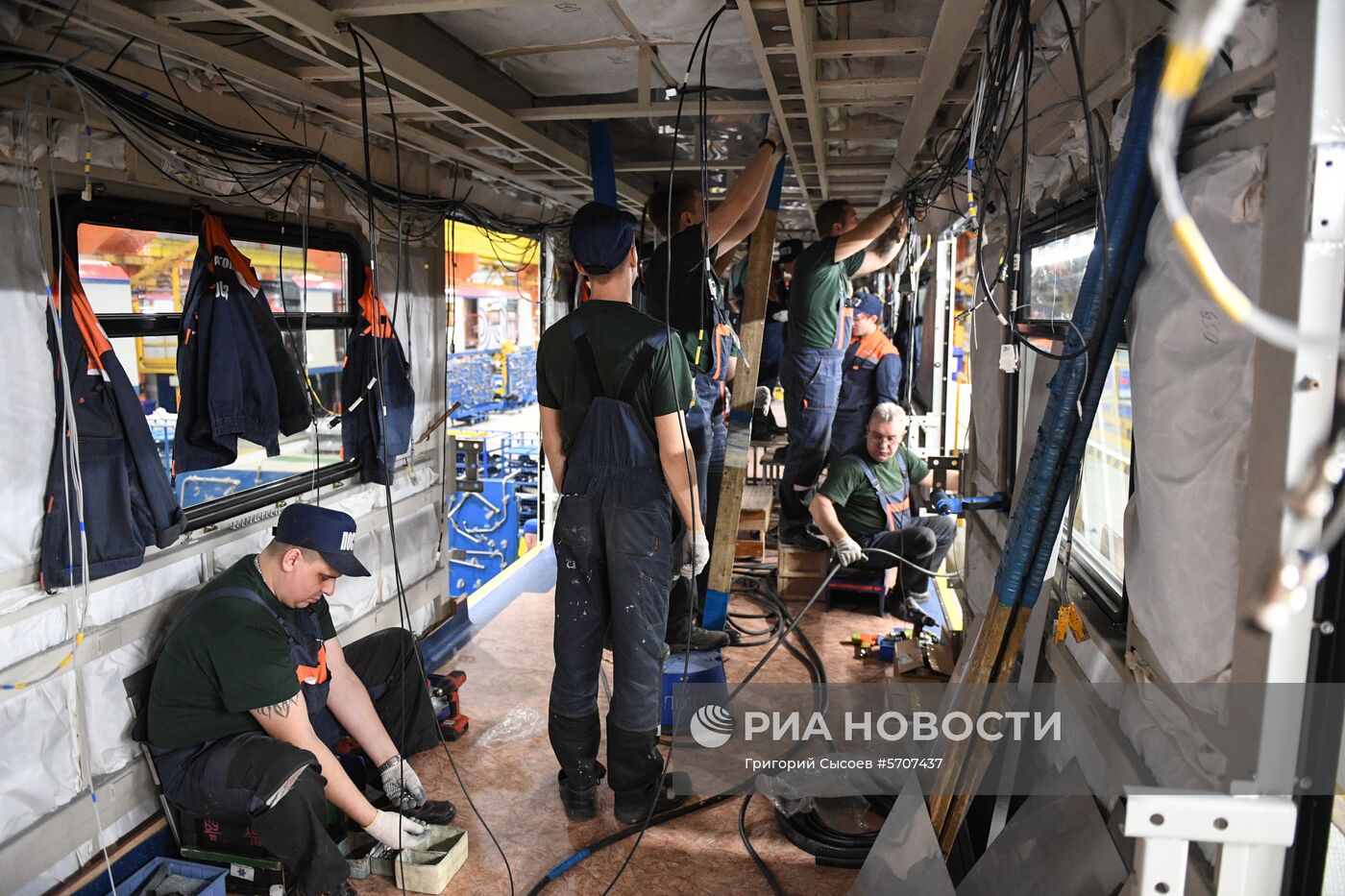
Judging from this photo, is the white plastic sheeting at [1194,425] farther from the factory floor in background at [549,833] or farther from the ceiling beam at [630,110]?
the ceiling beam at [630,110]

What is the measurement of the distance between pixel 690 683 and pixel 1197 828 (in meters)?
2.48

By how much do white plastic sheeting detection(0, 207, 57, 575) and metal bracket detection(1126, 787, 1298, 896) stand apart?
2831 millimetres

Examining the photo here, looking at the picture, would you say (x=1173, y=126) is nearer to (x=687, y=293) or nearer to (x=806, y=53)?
(x=806, y=53)

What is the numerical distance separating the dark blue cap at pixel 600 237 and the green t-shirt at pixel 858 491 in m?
2.37

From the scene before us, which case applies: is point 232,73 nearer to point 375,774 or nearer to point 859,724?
point 375,774

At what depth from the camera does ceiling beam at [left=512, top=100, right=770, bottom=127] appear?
3.38 m

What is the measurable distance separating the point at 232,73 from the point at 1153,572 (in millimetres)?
2992

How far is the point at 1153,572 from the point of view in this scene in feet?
5.49

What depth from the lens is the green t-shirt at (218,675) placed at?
2686mm

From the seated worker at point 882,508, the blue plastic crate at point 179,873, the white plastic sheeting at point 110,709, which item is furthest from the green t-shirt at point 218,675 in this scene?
the seated worker at point 882,508

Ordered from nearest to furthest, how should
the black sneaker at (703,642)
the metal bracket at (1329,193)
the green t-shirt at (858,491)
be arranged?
the metal bracket at (1329,193), the black sneaker at (703,642), the green t-shirt at (858,491)

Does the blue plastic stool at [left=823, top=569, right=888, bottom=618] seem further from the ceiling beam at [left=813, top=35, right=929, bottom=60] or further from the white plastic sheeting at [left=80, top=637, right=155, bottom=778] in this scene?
the white plastic sheeting at [left=80, top=637, right=155, bottom=778]

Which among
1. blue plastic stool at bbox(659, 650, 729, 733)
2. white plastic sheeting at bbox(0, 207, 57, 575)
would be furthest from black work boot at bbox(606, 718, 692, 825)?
white plastic sheeting at bbox(0, 207, 57, 575)

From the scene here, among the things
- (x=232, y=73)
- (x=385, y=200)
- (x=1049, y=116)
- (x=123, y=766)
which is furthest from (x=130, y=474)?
(x=1049, y=116)
